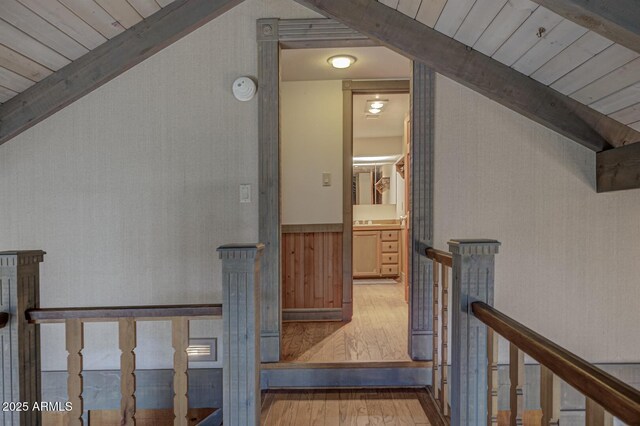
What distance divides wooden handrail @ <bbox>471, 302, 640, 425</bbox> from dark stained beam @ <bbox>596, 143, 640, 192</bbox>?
4.90ft

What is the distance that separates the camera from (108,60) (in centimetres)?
201

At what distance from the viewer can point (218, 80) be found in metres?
2.25

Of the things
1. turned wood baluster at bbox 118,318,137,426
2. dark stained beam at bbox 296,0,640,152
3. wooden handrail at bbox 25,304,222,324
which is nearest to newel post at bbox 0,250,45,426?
wooden handrail at bbox 25,304,222,324

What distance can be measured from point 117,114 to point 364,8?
68.5 inches

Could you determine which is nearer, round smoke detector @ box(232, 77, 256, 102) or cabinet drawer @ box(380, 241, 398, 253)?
round smoke detector @ box(232, 77, 256, 102)

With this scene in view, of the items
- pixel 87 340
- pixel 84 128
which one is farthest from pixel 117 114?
pixel 87 340

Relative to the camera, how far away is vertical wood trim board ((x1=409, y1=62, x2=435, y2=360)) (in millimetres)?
2215

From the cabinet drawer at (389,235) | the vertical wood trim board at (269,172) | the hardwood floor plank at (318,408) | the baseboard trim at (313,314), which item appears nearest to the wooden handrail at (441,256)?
the vertical wood trim board at (269,172)

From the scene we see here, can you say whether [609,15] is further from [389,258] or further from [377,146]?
[377,146]

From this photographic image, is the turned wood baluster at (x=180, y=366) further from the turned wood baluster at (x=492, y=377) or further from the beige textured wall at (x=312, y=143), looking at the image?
the beige textured wall at (x=312, y=143)

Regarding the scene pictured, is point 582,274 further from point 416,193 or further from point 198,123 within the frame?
point 198,123

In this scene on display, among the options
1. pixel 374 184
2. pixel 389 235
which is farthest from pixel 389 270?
pixel 374 184

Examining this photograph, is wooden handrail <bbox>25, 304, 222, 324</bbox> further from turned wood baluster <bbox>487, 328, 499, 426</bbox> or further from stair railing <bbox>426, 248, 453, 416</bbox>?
stair railing <bbox>426, 248, 453, 416</bbox>

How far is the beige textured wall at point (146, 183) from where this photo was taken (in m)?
2.24
